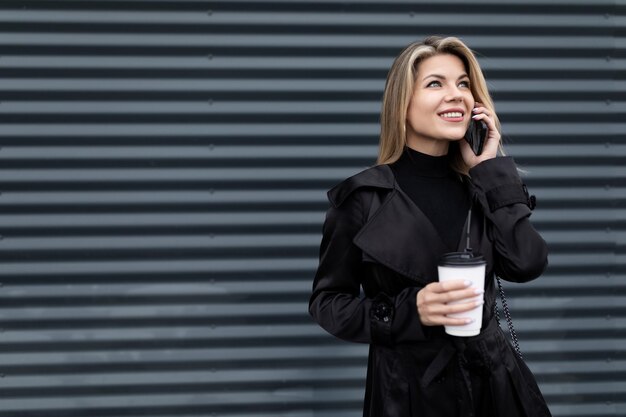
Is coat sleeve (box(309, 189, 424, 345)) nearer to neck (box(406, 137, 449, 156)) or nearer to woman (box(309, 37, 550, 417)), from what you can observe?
woman (box(309, 37, 550, 417))

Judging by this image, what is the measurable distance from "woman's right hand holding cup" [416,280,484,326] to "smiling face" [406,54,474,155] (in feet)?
2.03

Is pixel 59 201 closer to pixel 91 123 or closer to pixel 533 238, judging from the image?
pixel 91 123

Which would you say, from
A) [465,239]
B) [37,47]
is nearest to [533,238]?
[465,239]

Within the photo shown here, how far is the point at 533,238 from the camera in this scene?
8.00ft

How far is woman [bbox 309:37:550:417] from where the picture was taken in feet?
8.01

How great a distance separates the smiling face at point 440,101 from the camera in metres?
2.50

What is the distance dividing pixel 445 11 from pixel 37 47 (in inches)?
90.1

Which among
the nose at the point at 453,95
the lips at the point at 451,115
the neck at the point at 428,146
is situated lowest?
the neck at the point at 428,146

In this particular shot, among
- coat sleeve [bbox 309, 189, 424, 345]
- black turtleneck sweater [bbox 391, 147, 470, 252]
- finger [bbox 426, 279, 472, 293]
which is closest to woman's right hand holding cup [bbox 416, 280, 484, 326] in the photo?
finger [bbox 426, 279, 472, 293]

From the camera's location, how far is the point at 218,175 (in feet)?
13.2

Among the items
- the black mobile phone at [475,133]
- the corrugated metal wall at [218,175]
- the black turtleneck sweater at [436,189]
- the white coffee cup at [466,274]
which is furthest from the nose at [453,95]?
the corrugated metal wall at [218,175]

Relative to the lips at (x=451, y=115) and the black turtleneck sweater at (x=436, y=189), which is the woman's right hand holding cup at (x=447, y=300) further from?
the lips at (x=451, y=115)

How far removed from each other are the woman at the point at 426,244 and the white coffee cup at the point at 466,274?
0.21 metres

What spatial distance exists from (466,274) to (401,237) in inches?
15.6
